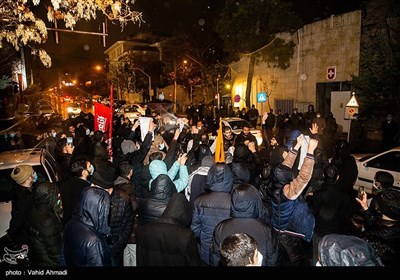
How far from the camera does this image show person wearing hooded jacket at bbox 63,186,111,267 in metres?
3.08

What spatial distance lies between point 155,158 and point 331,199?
258 cm

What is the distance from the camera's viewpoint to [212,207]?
13.2ft

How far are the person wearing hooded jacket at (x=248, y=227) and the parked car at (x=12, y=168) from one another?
3.03 meters

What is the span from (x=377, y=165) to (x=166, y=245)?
700 centimetres

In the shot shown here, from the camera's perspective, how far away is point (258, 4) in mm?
24328

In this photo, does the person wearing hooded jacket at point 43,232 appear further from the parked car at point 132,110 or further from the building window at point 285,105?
the parked car at point 132,110

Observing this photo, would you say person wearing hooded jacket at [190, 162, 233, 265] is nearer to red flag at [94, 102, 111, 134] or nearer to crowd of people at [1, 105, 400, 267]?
crowd of people at [1, 105, 400, 267]

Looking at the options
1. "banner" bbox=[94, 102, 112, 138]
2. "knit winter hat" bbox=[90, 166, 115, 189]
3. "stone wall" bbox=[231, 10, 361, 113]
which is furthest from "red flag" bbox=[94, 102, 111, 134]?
"stone wall" bbox=[231, 10, 361, 113]

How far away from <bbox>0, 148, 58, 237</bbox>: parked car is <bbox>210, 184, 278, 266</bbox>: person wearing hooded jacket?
3.03 metres

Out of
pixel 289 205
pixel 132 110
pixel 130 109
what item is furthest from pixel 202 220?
pixel 130 109

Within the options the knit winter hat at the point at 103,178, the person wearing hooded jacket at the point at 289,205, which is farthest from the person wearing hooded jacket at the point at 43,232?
the person wearing hooded jacket at the point at 289,205

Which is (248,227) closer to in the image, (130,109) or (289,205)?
(289,205)

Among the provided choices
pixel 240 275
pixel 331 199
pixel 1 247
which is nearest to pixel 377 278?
pixel 240 275

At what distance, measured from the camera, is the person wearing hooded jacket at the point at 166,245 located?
3316 millimetres
